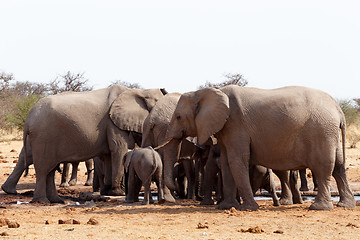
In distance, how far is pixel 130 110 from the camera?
12383mm

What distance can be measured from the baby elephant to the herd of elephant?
2cm

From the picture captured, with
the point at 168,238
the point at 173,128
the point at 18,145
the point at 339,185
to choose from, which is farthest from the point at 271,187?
the point at 18,145

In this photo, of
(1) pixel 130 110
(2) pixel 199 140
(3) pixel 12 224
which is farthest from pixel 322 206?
(3) pixel 12 224

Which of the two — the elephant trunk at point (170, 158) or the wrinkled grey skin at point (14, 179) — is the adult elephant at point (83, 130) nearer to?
the wrinkled grey skin at point (14, 179)

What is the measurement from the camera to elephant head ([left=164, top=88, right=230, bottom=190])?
9.62 meters

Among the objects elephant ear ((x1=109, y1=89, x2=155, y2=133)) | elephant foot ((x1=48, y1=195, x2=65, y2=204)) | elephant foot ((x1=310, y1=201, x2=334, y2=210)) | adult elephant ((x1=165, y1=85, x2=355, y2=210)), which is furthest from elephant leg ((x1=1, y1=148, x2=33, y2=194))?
elephant foot ((x1=310, y1=201, x2=334, y2=210))

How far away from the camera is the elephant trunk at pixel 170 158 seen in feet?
34.6

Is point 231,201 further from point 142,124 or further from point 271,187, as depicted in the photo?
point 142,124

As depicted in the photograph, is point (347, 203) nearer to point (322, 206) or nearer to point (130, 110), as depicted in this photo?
point (322, 206)

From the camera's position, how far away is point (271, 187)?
1083 cm

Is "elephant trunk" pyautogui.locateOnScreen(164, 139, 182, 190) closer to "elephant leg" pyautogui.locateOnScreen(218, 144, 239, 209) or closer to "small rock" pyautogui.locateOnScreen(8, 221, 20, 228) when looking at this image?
"elephant leg" pyautogui.locateOnScreen(218, 144, 239, 209)

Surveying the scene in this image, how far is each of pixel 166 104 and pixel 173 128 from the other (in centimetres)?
163

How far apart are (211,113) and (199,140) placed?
1.70ft

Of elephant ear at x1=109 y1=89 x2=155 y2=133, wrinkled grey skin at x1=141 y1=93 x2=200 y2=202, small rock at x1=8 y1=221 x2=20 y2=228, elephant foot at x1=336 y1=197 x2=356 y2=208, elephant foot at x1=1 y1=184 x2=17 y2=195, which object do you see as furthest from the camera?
elephant foot at x1=1 y1=184 x2=17 y2=195
